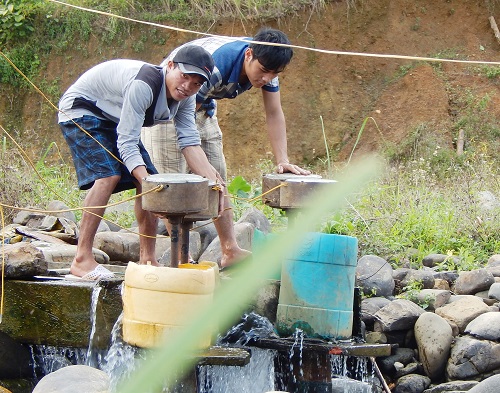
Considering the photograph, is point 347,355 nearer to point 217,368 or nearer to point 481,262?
Result: point 217,368

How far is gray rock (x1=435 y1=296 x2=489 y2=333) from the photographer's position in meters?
5.16

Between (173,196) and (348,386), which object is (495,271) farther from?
(173,196)

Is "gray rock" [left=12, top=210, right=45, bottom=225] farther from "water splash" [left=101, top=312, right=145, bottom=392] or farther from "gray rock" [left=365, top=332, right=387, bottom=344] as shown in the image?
"gray rock" [left=365, top=332, right=387, bottom=344]

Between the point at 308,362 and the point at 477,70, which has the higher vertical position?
the point at 477,70

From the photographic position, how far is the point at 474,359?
4895mm

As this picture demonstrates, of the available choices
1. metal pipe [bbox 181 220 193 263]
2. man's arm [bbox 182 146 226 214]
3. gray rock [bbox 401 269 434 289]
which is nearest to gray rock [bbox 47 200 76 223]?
man's arm [bbox 182 146 226 214]

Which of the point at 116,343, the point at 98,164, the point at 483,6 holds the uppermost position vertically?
the point at 483,6

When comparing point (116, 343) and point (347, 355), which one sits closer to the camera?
point (116, 343)

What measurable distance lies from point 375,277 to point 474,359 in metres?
0.96

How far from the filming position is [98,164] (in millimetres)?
4531

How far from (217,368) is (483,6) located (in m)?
10.7

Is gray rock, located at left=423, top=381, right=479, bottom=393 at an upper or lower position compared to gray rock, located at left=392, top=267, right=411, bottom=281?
lower

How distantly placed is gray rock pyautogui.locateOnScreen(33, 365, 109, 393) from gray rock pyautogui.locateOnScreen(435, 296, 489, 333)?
8.14ft

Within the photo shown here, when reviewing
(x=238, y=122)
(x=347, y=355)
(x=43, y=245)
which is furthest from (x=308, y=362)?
(x=238, y=122)
